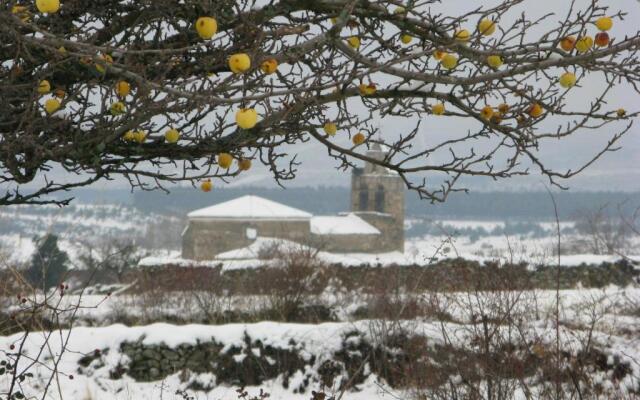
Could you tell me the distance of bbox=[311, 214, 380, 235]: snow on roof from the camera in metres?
40.2

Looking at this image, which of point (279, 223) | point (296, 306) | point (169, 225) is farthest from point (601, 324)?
point (169, 225)

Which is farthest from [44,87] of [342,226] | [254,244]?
[342,226]

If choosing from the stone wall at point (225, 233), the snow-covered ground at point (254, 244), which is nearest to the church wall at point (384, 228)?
the snow-covered ground at point (254, 244)

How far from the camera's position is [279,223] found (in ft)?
126

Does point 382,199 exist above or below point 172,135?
below

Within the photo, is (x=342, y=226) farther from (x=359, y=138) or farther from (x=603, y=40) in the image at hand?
(x=603, y=40)

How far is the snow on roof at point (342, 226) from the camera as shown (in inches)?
1583

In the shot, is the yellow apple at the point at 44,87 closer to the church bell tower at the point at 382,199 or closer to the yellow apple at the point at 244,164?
the yellow apple at the point at 244,164

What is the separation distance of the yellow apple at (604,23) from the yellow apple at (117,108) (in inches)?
76.7

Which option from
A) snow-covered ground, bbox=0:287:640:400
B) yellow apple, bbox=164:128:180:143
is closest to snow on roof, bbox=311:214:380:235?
snow-covered ground, bbox=0:287:640:400

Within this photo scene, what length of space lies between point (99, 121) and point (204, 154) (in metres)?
0.50

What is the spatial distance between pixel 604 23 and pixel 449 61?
25.1 inches

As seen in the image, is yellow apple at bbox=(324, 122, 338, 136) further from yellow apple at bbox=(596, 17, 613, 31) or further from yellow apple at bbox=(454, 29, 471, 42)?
yellow apple at bbox=(596, 17, 613, 31)

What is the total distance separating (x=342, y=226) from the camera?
4125cm
